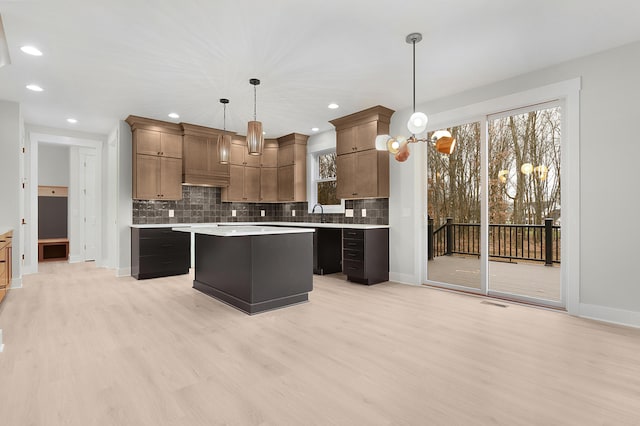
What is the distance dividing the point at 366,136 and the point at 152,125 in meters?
3.65

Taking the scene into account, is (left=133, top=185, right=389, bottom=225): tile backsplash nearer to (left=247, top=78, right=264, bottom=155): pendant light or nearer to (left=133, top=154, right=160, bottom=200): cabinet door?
(left=133, top=154, right=160, bottom=200): cabinet door

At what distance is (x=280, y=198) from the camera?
283 inches

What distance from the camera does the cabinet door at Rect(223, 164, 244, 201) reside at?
674 cm

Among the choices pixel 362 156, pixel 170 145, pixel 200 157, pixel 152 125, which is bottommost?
pixel 362 156

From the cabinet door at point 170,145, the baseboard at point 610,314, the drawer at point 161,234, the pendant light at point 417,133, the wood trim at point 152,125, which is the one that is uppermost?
the wood trim at point 152,125

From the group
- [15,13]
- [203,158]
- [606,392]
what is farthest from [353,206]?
[15,13]

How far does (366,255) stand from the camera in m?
4.89

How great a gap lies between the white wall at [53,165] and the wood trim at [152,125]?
364 cm

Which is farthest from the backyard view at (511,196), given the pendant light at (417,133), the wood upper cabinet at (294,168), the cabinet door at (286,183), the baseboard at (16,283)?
the baseboard at (16,283)

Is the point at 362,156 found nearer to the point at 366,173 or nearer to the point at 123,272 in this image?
the point at 366,173

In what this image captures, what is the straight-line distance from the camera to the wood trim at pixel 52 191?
761 cm

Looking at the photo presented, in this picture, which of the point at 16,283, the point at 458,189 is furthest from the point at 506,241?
the point at 16,283

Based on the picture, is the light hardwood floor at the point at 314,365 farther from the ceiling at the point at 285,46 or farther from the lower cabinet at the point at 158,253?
the ceiling at the point at 285,46

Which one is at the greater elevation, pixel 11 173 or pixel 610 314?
pixel 11 173
